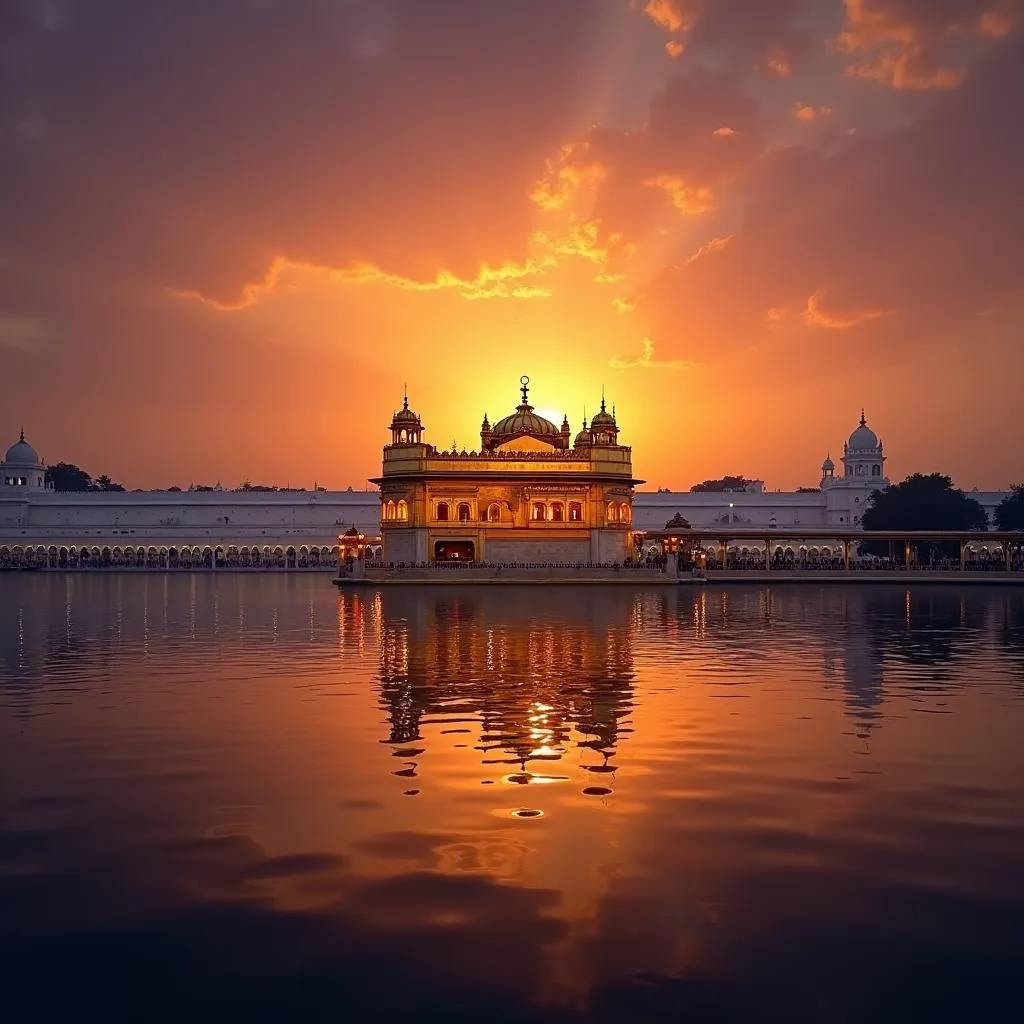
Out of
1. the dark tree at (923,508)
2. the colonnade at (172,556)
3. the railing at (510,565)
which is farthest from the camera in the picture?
the colonnade at (172,556)

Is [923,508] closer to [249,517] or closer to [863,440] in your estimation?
[863,440]

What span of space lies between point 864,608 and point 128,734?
33797 mm

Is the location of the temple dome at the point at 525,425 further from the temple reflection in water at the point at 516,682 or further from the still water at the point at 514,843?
the still water at the point at 514,843

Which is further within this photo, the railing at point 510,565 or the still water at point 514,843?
the railing at point 510,565

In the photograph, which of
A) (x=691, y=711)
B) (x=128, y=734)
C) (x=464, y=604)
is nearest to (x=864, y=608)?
(x=464, y=604)

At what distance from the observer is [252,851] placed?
9531mm

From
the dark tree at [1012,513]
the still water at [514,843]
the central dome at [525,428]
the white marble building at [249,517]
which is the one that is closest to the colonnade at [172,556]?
the white marble building at [249,517]

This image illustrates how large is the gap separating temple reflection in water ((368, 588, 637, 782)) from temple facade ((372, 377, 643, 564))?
32054 millimetres

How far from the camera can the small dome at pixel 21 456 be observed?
466 ft

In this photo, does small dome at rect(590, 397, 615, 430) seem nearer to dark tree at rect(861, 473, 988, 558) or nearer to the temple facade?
the temple facade

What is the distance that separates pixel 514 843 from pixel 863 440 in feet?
451

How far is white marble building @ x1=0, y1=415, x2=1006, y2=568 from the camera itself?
405 feet

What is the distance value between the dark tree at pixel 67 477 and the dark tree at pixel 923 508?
119642mm

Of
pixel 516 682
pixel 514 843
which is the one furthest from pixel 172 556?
pixel 514 843
